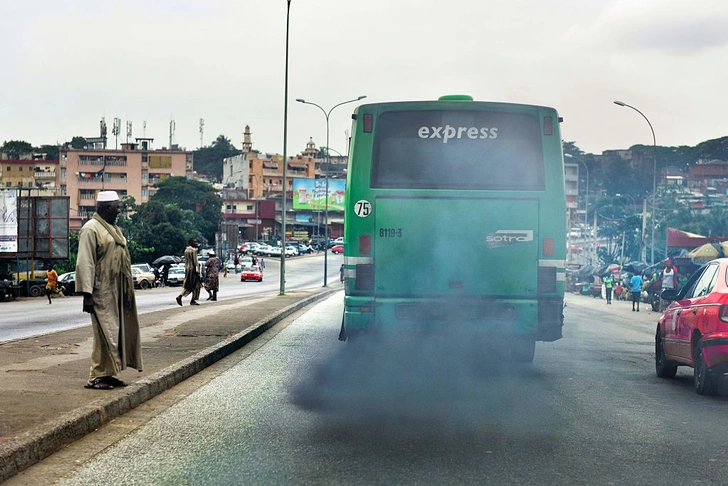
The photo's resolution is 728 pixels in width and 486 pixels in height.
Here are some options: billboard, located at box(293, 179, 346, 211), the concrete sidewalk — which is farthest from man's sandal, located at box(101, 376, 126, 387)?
billboard, located at box(293, 179, 346, 211)

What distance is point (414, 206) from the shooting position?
36.1 feet

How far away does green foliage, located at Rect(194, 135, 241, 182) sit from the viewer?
6688 inches

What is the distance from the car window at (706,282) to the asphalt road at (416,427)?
108 cm

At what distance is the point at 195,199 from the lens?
109m

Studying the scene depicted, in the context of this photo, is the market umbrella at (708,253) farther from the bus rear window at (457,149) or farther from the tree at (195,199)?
the tree at (195,199)

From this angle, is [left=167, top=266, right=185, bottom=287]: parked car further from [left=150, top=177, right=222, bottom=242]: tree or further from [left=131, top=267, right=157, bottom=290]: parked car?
[left=150, top=177, right=222, bottom=242]: tree

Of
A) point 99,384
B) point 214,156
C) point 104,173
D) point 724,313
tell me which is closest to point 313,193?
point 104,173

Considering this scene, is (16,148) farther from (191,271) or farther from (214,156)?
(191,271)

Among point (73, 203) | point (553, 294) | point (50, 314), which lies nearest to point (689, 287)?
point (553, 294)

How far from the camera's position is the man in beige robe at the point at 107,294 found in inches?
335

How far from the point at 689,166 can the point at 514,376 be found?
145 m

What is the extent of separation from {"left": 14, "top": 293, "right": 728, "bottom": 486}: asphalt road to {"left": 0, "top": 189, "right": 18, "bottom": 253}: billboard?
3396 centimetres

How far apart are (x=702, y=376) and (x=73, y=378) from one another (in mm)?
6372

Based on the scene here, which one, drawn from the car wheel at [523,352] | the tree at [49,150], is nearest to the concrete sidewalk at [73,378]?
the car wheel at [523,352]
